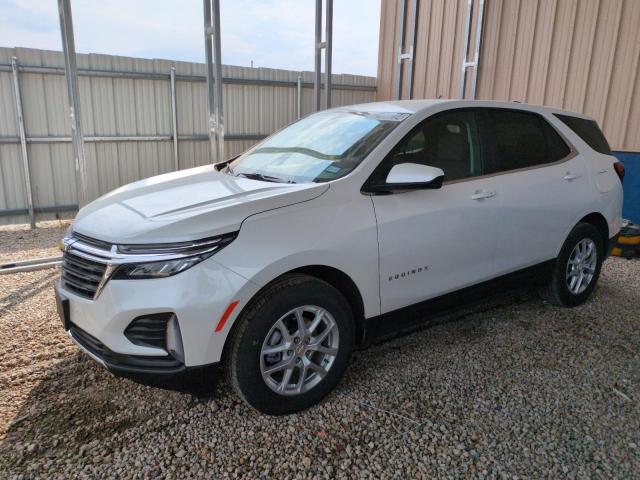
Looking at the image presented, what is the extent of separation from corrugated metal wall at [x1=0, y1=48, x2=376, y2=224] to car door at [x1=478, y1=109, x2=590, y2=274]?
683cm

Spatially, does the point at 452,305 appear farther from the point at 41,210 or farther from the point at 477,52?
Answer: the point at 41,210

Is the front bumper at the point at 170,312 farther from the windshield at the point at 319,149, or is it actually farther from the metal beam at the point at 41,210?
the metal beam at the point at 41,210

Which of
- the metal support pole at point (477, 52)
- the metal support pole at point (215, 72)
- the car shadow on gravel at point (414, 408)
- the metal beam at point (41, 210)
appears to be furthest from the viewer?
the metal support pole at point (477, 52)

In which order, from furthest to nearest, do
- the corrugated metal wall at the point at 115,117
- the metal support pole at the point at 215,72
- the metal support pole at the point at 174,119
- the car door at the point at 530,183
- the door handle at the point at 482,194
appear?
the metal support pole at the point at 174,119 < the corrugated metal wall at the point at 115,117 < the metal support pole at the point at 215,72 < the car door at the point at 530,183 < the door handle at the point at 482,194

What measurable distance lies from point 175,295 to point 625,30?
7.14 m

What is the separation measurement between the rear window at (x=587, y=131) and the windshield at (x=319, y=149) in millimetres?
1788

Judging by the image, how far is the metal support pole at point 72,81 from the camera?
4.98 meters

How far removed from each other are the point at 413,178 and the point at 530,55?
6280 mm

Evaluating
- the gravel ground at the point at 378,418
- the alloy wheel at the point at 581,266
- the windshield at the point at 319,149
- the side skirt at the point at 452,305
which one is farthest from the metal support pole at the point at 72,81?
the alloy wheel at the point at 581,266

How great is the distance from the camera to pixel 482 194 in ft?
10.5

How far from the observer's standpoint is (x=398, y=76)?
9.80 m

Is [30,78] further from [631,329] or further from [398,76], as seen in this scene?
[631,329]

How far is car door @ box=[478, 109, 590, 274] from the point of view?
3.41 meters

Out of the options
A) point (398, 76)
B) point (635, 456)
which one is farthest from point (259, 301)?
point (398, 76)
